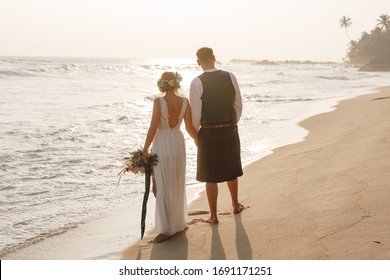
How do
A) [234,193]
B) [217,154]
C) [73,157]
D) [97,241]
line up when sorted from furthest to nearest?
[73,157] → [234,193] → [97,241] → [217,154]

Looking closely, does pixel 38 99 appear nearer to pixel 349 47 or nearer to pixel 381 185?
pixel 381 185

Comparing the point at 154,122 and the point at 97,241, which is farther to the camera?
the point at 97,241

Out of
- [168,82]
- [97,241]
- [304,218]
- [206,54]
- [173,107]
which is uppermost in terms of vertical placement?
[206,54]

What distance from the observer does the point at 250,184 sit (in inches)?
297

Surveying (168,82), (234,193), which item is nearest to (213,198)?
(234,193)

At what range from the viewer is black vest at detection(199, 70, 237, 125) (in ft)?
17.8

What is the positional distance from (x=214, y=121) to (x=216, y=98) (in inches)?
10.5

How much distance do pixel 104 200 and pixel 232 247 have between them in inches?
132

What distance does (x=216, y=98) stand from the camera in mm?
5445

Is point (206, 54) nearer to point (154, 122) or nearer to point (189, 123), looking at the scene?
point (189, 123)

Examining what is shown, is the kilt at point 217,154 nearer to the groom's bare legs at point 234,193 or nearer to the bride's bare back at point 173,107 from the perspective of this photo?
the groom's bare legs at point 234,193

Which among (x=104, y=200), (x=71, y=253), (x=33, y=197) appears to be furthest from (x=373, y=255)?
(x=33, y=197)

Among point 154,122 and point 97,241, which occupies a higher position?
point 154,122

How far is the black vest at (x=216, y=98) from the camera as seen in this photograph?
5.43m
